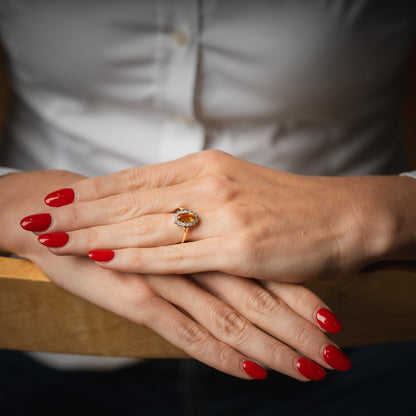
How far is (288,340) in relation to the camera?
570 millimetres

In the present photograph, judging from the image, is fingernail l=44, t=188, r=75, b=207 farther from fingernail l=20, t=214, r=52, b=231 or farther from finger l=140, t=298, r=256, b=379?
finger l=140, t=298, r=256, b=379

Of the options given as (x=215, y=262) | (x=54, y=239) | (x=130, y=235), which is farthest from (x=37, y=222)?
(x=215, y=262)

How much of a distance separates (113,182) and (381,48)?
0.78m

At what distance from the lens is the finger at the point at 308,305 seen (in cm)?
57

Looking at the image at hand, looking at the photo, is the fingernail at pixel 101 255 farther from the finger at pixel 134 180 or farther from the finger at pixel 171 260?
the finger at pixel 134 180

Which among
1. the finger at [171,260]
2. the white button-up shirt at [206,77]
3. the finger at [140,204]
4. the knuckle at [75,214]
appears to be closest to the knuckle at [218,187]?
the finger at [140,204]

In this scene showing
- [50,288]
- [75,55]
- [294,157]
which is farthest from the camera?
[294,157]

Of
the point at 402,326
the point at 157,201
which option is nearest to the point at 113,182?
the point at 157,201

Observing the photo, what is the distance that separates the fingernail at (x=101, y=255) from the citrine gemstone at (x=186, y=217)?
12 centimetres

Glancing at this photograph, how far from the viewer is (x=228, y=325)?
568 millimetres

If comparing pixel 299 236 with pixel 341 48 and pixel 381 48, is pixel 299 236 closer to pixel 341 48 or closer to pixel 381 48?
pixel 341 48

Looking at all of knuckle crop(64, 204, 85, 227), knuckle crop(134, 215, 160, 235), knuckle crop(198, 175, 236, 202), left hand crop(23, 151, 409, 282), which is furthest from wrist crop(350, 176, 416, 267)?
knuckle crop(64, 204, 85, 227)

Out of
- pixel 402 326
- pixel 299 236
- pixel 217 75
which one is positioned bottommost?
pixel 402 326

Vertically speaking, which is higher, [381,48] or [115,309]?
[381,48]
